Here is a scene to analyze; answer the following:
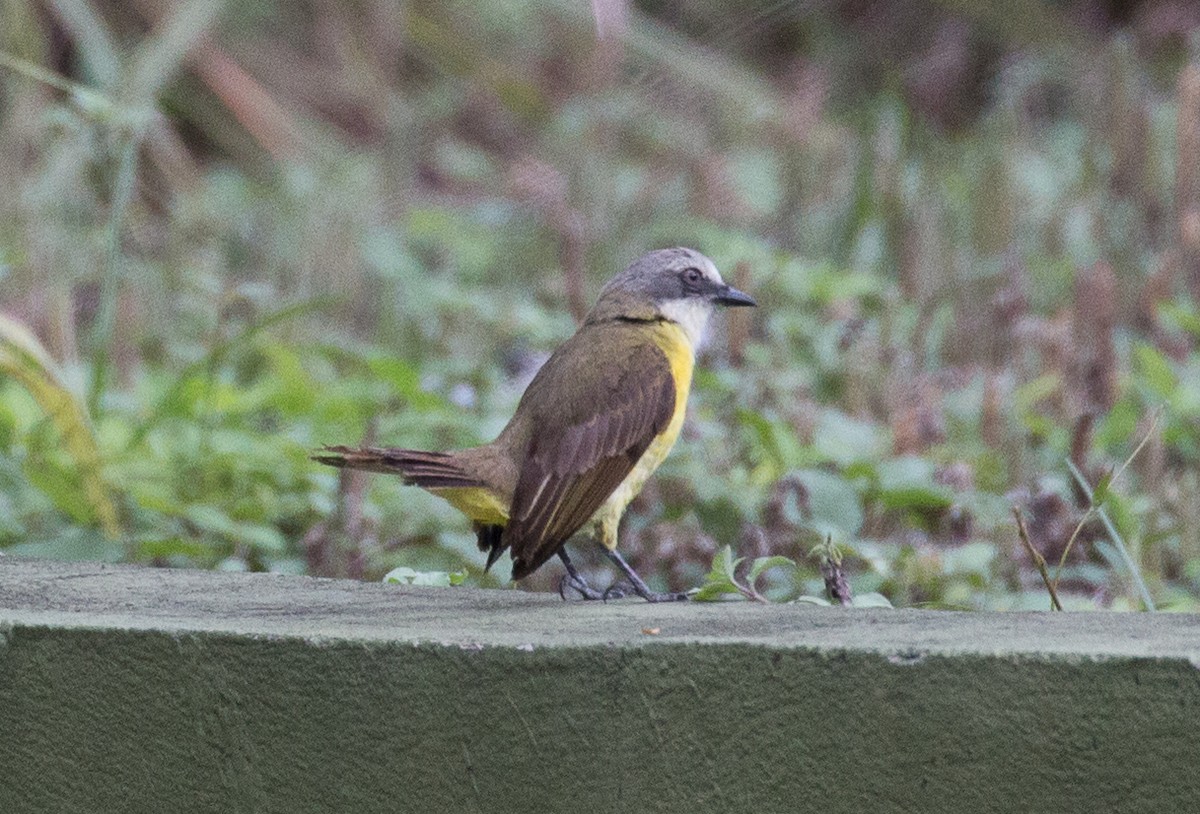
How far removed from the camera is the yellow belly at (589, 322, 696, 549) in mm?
3369

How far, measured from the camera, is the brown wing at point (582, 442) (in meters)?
3.11

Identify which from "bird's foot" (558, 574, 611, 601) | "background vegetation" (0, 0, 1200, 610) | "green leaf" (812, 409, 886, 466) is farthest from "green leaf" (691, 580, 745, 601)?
"green leaf" (812, 409, 886, 466)

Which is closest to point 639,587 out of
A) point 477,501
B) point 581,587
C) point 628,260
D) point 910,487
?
point 581,587

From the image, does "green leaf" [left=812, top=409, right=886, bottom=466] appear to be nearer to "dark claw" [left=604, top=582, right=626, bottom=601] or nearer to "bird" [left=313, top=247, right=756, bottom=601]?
"bird" [left=313, top=247, right=756, bottom=601]

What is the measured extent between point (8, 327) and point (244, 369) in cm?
192

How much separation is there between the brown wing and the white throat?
287mm

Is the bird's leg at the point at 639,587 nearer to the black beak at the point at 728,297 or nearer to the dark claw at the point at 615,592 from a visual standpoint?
the dark claw at the point at 615,592

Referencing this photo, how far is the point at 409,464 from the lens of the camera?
3102mm

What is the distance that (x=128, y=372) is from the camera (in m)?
5.91

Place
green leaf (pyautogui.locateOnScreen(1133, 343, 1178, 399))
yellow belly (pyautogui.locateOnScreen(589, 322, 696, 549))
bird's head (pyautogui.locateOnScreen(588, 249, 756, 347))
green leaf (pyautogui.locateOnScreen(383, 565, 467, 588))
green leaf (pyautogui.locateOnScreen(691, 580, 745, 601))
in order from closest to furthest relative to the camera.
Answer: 1. green leaf (pyautogui.locateOnScreen(691, 580, 745, 601))
2. green leaf (pyautogui.locateOnScreen(383, 565, 467, 588))
3. yellow belly (pyautogui.locateOnScreen(589, 322, 696, 549))
4. bird's head (pyautogui.locateOnScreen(588, 249, 756, 347))
5. green leaf (pyautogui.locateOnScreen(1133, 343, 1178, 399))

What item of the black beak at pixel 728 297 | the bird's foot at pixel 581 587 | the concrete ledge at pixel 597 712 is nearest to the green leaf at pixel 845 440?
the black beak at pixel 728 297

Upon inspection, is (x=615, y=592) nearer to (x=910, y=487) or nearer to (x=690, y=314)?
(x=690, y=314)

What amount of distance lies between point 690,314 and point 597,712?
1701 millimetres

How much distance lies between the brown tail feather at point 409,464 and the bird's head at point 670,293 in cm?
64
